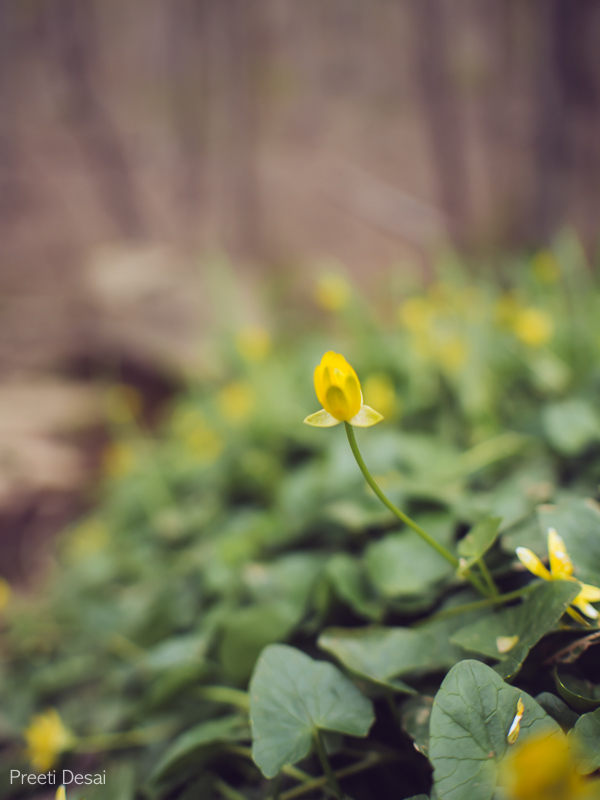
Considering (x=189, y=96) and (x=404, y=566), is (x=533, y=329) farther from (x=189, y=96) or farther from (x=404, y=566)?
(x=189, y=96)

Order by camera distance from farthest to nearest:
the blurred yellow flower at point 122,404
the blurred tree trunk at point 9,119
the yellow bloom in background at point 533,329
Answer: the blurred tree trunk at point 9,119, the blurred yellow flower at point 122,404, the yellow bloom in background at point 533,329

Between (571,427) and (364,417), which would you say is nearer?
(364,417)

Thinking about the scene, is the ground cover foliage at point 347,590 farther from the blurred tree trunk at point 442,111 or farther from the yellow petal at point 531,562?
the blurred tree trunk at point 442,111

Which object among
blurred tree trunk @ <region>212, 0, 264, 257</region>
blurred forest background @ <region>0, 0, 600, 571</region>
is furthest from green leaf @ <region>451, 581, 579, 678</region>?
blurred tree trunk @ <region>212, 0, 264, 257</region>

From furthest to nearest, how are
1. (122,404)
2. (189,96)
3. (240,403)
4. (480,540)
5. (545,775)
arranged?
(189,96)
(122,404)
(240,403)
(480,540)
(545,775)

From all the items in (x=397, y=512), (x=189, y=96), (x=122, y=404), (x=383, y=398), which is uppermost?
(x=189, y=96)

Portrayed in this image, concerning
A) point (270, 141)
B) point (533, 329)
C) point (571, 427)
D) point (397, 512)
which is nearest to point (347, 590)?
point (397, 512)

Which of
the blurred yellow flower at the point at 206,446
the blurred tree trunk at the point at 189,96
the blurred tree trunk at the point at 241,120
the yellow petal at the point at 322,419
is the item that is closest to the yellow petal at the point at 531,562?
the yellow petal at the point at 322,419
